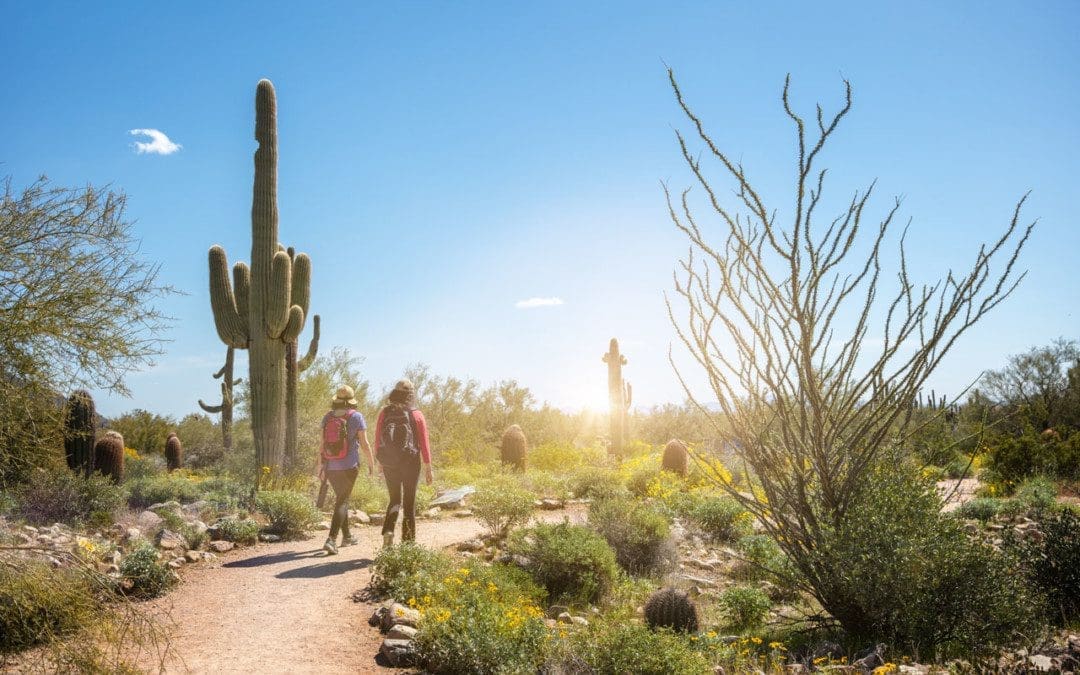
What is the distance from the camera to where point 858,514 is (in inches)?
211

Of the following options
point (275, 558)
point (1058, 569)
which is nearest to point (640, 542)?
point (1058, 569)

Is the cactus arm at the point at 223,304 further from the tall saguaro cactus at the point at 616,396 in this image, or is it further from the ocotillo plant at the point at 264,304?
the tall saguaro cactus at the point at 616,396

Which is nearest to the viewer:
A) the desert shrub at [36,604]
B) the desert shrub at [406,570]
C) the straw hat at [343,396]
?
the desert shrub at [36,604]

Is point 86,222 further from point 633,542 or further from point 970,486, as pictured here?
point 970,486

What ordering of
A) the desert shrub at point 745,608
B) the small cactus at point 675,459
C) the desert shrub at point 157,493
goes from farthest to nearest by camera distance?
1. the small cactus at point 675,459
2. the desert shrub at point 157,493
3. the desert shrub at point 745,608

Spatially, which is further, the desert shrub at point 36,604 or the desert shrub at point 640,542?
the desert shrub at point 640,542

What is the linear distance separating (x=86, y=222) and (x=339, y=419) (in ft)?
11.9

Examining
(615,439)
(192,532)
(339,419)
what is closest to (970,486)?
(615,439)

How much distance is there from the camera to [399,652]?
547 centimetres

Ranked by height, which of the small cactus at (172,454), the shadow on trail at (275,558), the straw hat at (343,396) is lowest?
the shadow on trail at (275,558)

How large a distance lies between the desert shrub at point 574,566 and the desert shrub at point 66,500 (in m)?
6.55

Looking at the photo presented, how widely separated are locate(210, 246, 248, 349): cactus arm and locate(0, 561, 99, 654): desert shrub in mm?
9258

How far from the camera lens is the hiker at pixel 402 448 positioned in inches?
318

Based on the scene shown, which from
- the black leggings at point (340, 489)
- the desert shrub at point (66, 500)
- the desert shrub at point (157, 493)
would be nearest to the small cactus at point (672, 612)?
the black leggings at point (340, 489)
